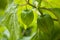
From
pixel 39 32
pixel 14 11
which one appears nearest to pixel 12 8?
pixel 14 11

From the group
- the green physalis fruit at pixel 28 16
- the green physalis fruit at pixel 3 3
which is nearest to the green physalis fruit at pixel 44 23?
the green physalis fruit at pixel 28 16

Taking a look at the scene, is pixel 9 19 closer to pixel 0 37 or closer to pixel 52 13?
pixel 52 13

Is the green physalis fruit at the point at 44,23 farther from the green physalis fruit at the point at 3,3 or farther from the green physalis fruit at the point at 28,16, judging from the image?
the green physalis fruit at the point at 3,3

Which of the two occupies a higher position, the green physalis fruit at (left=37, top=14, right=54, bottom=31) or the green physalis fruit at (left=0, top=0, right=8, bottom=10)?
the green physalis fruit at (left=0, top=0, right=8, bottom=10)

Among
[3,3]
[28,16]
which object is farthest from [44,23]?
[3,3]

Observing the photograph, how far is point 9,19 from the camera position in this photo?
67 cm

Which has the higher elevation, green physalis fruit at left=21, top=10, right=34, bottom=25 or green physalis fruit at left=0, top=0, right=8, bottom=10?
green physalis fruit at left=0, top=0, right=8, bottom=10

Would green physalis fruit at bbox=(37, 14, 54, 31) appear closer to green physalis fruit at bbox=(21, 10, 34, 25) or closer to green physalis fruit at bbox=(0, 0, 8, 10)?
green physalis fruit at bbox=(21, 10, 34, 25)

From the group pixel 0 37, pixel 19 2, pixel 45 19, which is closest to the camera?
pixel 45 19

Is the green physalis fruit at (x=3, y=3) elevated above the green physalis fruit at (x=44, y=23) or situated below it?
above

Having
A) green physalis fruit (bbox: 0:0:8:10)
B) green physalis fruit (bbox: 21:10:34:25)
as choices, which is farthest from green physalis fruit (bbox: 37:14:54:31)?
green physalis fruit (bbox: 0:0:8:10)

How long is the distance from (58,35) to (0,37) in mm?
349

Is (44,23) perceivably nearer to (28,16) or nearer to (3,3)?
(28,16)

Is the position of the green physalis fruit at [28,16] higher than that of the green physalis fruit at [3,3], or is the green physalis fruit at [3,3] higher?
the green physalis fruit at [3,3]
